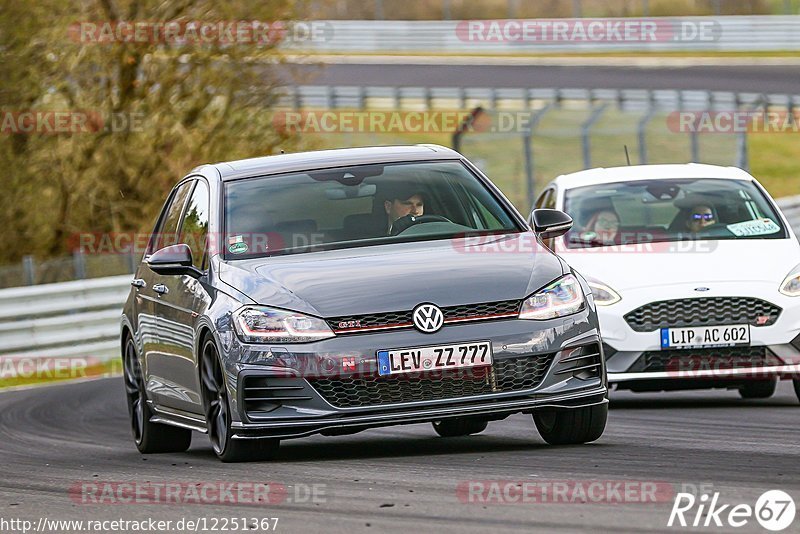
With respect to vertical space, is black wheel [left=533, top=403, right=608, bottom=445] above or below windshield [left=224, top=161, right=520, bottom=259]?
below

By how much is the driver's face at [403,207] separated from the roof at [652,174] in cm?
429

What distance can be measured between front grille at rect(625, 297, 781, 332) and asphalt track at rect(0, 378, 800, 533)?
22.9 inches

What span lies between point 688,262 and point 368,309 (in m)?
4.32

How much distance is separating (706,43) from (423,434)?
4080cm

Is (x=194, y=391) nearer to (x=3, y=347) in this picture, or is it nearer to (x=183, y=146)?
(x=3, y=347)

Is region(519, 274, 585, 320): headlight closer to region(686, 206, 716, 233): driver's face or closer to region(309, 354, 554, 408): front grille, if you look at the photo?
region(309, 354, 554, 408): front grille

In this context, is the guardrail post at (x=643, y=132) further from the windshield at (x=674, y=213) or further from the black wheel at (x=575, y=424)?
the black wheel at (x=575, y=424)

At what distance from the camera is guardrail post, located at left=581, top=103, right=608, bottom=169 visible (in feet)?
80.8

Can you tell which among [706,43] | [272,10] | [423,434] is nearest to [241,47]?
[272,10]

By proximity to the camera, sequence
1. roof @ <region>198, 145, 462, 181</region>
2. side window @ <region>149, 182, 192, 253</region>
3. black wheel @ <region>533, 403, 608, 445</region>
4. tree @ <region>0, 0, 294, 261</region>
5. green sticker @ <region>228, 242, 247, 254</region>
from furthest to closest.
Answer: tree @ <region>0, 0, 294, 261</region>
side window @ <region>149, 182, 192, 253</region>
roof @ <region>198, 145, 462, 181</region>
green sticker @ <region>228, 242, 247, 254</region>
black wheel @ <region>533, 403, 608, 445</region>

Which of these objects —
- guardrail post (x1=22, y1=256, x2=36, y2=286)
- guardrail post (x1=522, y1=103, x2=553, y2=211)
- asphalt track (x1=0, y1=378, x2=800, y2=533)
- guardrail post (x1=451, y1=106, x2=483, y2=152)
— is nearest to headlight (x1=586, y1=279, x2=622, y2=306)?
asphalt track (x1=0, y1=378, x2=800, y2=533)

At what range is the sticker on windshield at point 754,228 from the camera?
12.7 metres

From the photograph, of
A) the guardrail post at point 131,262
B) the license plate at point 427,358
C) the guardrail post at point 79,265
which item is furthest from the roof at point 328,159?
the guardrail post at point 131,262

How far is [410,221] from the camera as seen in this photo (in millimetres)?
9336
